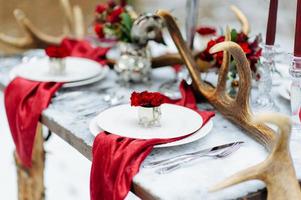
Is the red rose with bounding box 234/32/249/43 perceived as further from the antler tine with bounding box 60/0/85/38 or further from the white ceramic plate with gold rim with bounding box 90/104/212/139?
the antler tine with bounding box 60/0/85/38

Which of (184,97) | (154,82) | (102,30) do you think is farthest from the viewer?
(102,30)

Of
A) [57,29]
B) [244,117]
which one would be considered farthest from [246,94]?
[57,29]

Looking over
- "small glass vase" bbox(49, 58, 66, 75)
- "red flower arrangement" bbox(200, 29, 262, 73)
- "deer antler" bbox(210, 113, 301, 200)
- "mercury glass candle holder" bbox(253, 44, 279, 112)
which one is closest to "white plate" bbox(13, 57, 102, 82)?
"small glass vase" bbox(49, 58, 66, 75)

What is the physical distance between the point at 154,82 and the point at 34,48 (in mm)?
516

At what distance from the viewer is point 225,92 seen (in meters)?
1.36

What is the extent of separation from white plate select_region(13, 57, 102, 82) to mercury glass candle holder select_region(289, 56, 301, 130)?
25.3 inches

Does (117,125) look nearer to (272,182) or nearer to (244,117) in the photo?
(244,117)

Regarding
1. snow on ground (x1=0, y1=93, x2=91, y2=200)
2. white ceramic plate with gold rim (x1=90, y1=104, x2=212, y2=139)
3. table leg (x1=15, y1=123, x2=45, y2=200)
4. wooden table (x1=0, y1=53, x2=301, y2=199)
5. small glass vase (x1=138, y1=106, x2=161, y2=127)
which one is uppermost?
small glass vase (x1=138, y1=106, x2=161, y2=127)

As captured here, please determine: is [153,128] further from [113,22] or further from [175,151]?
[113,22]

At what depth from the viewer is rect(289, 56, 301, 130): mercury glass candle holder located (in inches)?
46.8

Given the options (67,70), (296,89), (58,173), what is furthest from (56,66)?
(58,173)

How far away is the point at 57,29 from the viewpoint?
385 centimetres

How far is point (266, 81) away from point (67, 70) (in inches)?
25.1

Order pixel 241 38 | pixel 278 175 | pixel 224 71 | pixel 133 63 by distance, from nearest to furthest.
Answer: pixel 278 175, pixel 224 71, pixel 241 38, pixel 133 63
